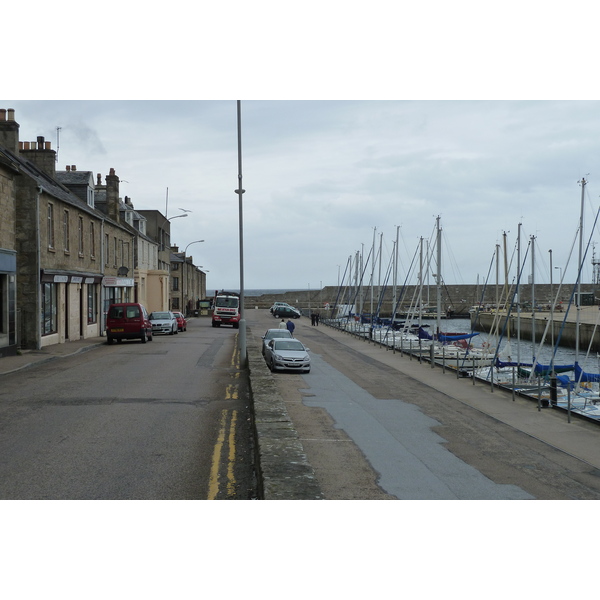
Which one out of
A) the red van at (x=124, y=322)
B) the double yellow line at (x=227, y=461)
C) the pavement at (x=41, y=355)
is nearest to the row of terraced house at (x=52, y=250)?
the pavement at (x=41, y=355)

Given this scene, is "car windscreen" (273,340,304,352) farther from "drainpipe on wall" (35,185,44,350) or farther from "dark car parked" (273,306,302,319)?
"dark car parked" (273,306,302,319)

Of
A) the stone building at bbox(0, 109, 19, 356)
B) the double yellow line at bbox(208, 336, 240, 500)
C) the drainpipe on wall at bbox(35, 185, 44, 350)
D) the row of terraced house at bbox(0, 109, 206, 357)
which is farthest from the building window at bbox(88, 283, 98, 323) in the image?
the double yellow line at bbox(208, 336, 240, 500)

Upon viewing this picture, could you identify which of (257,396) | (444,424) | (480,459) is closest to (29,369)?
(257,396)

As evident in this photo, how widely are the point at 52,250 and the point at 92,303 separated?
334 inches

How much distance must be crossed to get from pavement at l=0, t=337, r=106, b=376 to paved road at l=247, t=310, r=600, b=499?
871cm

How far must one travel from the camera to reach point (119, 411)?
45.4ft

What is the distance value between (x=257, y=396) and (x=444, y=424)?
14.8ft

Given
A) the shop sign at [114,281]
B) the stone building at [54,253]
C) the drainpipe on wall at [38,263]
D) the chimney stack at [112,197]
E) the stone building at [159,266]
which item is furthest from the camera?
the stone building at [159,266]

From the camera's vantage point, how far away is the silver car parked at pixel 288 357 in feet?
80.0

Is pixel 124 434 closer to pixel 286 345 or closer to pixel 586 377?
pixel 286 345

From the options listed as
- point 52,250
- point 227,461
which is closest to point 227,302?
point 52,250

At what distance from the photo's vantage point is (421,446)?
12.4m

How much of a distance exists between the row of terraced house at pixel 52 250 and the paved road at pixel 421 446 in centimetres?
1168

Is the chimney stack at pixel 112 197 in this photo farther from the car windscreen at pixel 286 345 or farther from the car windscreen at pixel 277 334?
the car windscreen at pixel 286 345
